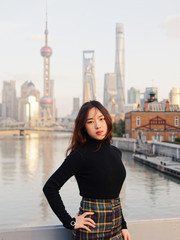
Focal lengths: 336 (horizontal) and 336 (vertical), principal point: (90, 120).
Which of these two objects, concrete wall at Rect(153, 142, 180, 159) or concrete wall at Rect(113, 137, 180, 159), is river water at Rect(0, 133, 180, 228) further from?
concrete wall at Rect(113, 137, 180, 159)

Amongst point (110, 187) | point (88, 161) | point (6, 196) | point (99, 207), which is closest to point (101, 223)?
point (99, 207)

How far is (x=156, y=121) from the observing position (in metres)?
60.8

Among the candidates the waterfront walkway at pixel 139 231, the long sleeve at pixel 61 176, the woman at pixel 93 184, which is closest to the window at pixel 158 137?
the waterfront walkway at pixel 139 231

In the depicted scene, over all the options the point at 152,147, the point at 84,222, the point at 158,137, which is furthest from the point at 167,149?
the point at 84,222

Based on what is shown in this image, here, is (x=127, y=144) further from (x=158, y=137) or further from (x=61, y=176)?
(x=61, y=176)

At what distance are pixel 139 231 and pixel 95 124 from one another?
1.10m

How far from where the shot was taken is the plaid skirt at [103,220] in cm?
296

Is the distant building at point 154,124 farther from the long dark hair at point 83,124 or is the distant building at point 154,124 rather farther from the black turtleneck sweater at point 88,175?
the black turtleneck sweater at point 88,175

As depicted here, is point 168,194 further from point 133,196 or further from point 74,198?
point 74,198

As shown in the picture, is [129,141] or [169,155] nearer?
[169,155]

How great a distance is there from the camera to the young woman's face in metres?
3.28

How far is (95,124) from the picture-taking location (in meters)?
3.28

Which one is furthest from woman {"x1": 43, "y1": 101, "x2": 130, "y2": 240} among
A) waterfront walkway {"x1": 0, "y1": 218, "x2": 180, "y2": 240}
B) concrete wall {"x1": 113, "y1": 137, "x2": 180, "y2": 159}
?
concrete wall {"x1": 113, "y1": 137, "x2": 180, "y2": 159}

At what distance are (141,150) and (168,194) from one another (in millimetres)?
29786
